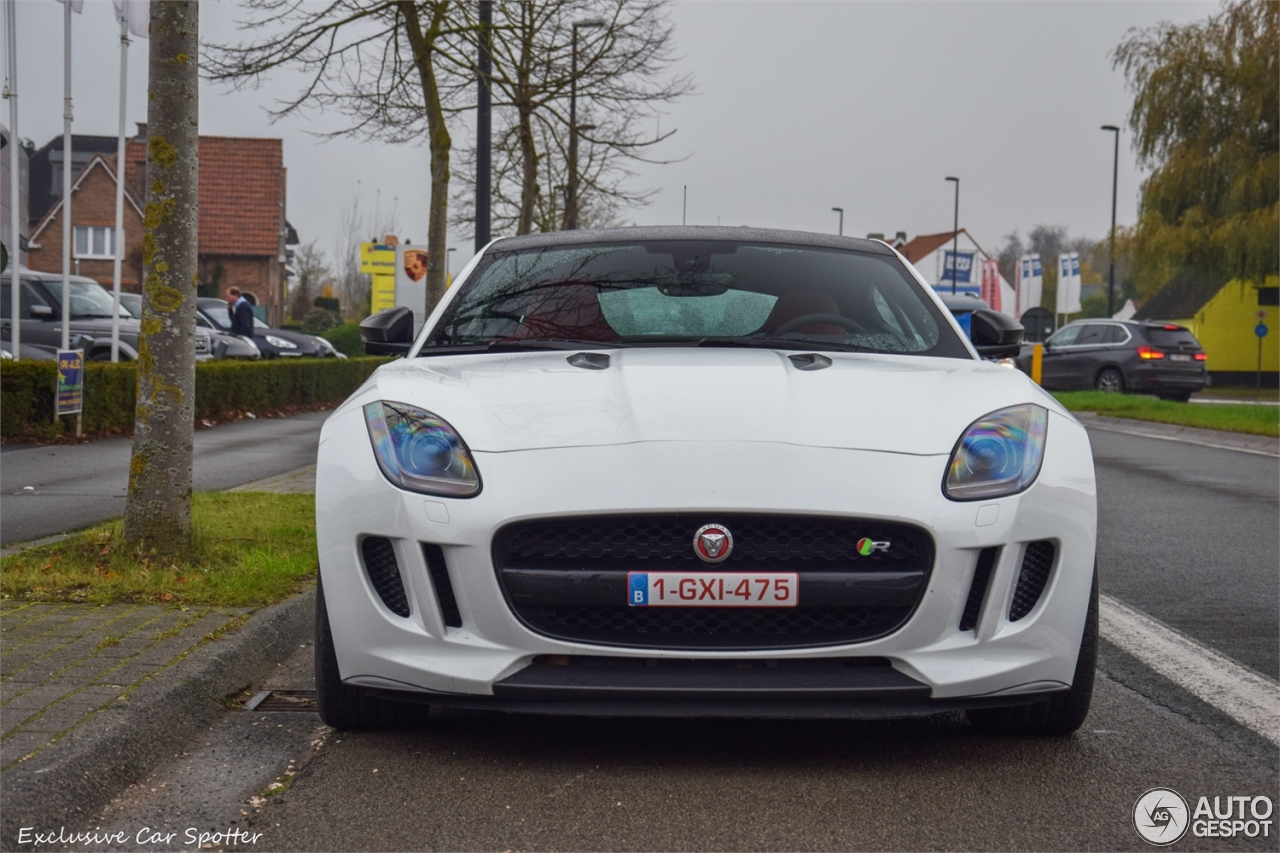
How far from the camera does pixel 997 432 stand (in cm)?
353

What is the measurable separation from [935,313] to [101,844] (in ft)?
9.67

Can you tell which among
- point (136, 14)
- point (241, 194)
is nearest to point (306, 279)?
point (241, 194)

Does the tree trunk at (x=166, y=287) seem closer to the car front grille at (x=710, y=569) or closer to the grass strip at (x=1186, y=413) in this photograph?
the car front grille at (x=710, y=569)

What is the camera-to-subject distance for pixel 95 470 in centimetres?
1109

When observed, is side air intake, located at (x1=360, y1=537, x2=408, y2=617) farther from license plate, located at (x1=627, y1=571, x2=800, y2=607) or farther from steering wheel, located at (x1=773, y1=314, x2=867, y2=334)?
steering wheel, located at (x1=773, y1=314, x2=867, y2=334)

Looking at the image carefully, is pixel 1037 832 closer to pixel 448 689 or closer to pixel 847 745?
pixel 847 745

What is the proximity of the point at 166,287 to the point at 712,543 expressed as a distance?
3420 mm

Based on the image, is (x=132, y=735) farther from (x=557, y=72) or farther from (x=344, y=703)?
(x=557, y=72)

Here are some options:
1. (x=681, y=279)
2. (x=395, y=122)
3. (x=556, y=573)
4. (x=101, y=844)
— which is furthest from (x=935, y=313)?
(x=395, y=122)

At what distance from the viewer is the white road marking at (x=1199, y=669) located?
161 inches

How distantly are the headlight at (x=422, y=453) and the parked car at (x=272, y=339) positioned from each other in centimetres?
2714

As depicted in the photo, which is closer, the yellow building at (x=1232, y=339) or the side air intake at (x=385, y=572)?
the side air intake at (x=385, y=572)

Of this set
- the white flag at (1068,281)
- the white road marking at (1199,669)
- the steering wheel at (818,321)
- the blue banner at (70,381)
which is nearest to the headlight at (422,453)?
the steering wheel at (818,321)

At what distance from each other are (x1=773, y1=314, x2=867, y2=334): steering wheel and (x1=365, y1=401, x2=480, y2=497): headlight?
58.4 inches
